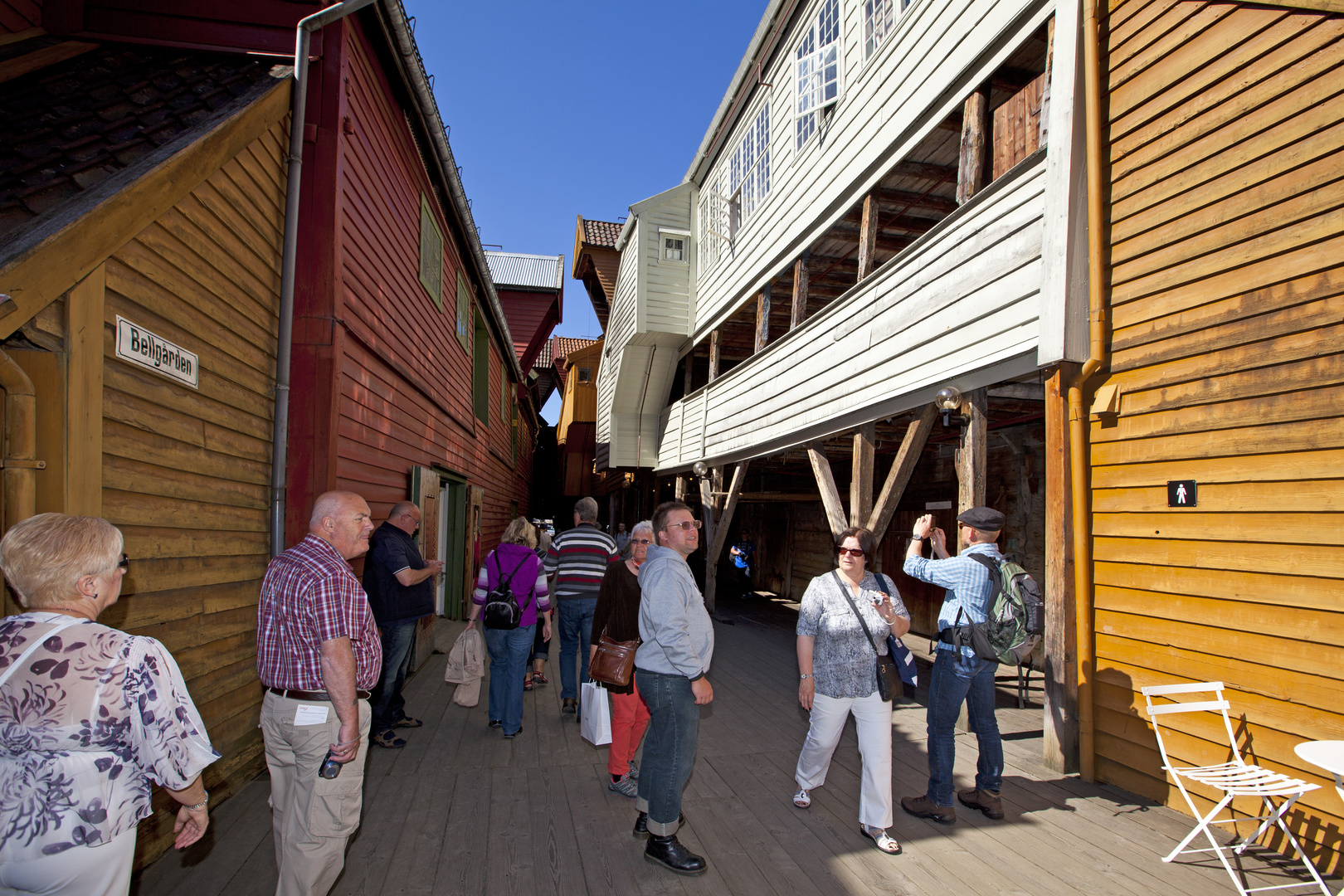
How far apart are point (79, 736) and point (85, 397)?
1.72 m

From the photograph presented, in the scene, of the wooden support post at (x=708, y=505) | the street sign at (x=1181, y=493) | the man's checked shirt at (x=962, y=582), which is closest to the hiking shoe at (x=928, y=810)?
the man's checked shirt at (x=962, y=582)

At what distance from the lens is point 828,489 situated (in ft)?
25.5

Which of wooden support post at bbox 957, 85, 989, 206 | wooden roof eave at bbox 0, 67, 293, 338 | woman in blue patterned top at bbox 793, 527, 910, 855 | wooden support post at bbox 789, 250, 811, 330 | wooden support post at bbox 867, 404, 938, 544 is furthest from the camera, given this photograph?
wooden support post at bbox 789, 250, 811, 330

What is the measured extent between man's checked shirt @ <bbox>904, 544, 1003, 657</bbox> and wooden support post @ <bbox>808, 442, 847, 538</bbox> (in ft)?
9.76

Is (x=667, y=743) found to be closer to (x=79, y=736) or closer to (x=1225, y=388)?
(x=79, y=736)

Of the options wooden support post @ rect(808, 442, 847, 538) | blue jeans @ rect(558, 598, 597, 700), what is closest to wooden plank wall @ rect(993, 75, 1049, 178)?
wooden support post @ rect(808, 442, 847, 538)

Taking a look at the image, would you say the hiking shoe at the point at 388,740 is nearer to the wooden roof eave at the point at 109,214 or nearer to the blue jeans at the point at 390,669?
the blue jeans at the point at 390,669

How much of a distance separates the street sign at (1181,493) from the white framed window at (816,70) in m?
5.72

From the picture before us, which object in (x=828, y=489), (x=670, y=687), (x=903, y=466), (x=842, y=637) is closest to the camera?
(x=670, y=687)

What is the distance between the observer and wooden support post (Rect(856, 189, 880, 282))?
707 centimetres

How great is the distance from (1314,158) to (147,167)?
5707mm

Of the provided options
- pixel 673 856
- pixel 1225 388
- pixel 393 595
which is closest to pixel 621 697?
pixel 673 856

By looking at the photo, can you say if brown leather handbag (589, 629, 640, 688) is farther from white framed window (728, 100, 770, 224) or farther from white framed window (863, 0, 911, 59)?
white framed window (728, 100, 770, 224)

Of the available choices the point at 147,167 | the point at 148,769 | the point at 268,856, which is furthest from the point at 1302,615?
the point at 147,167
